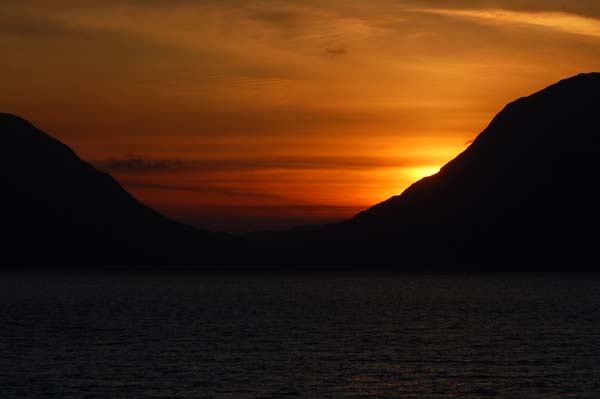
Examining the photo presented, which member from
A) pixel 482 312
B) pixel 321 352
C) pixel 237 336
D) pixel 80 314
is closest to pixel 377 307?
pixel 482 312

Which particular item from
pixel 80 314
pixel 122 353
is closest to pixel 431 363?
pixel 122 353

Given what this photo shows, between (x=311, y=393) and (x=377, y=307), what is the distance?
126605 mm

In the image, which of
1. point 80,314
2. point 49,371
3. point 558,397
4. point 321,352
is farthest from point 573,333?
point 80,314

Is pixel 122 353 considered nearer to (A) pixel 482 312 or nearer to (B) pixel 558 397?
(B) pixel 558 397

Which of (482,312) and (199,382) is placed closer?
(199,382)

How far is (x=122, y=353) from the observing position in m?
96.0

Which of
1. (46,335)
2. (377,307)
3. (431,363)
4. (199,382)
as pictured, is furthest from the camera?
(377,307)

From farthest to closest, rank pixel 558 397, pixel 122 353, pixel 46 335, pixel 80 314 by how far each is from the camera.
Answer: pixel 80 314
pixel 46 335
pixel 122 353
pixel 558 397

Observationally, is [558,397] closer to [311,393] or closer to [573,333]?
[311,393]

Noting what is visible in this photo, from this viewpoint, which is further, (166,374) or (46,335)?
(46,335)

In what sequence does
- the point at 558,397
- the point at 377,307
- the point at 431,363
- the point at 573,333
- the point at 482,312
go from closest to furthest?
the point at 558,397
the point at 431,363
the point at 573,333
the point at 482,312
the point at 377,307

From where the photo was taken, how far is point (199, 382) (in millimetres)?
74562

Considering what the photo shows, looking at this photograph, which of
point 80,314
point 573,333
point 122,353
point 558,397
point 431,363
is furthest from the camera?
point 80,314

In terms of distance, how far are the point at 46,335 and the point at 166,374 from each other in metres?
42.2
